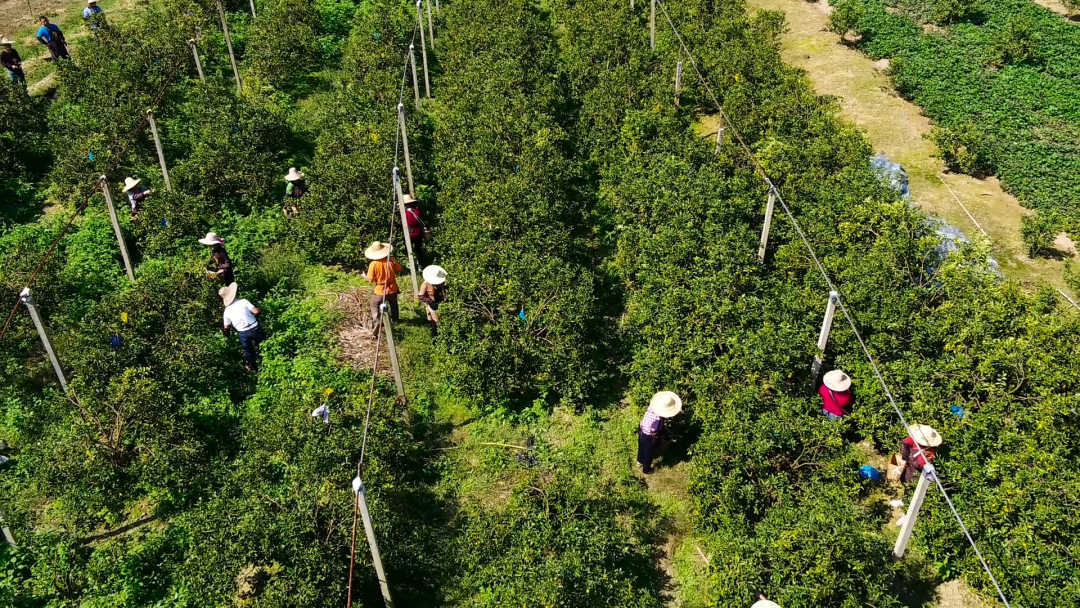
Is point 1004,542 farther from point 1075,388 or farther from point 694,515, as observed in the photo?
point 694,515

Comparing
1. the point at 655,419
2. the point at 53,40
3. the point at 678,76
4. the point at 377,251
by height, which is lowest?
the point at 655,419

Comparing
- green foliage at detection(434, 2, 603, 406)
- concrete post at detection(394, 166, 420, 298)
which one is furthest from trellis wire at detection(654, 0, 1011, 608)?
concrete post at detection(394, 166, 420, 298)

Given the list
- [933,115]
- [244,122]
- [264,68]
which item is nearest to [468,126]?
[244,122]

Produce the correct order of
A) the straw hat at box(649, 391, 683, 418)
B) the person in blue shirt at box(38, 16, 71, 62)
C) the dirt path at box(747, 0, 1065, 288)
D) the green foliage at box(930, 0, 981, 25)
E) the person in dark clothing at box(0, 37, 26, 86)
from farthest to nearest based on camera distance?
the green foliage at box(930, 0, 981, 25) < the person in blue shirt at box(38, 16, 71, 62) < the person in dark clothing at box(0, 37, 26, 86) < the dirt path at box(747, 0, 1065, 288) < the straw hat at box(649, 391, 683, 418)

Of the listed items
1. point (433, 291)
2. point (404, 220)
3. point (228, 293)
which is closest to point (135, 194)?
point (228, 293)

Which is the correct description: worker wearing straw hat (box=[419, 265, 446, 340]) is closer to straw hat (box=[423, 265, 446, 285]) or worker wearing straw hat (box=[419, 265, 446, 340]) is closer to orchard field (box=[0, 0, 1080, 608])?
straw hat (box=[423, 265, 446, 285])

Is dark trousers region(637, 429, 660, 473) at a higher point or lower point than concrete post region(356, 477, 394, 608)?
lower

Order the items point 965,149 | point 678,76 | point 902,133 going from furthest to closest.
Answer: point 902,133 < point 678,76 < point 965,149

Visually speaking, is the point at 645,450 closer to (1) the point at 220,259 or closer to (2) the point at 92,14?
(1) the point at 220,259
